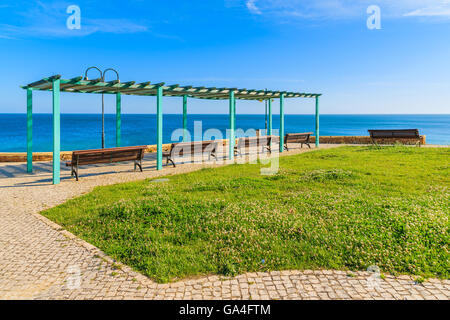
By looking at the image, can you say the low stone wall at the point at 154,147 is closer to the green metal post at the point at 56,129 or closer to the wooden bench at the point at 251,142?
the wooden bench at the point at 251,142

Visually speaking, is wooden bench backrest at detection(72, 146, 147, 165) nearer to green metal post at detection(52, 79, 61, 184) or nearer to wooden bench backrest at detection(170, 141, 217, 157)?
green metal post at detection(52, 79, 61, 184)

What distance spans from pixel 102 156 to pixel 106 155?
5.1 inches

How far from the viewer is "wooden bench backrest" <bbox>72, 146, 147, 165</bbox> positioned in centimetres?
1034

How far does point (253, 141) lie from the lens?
1622 centimetres

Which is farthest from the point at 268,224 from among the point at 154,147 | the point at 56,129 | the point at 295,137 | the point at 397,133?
the point at 397,133

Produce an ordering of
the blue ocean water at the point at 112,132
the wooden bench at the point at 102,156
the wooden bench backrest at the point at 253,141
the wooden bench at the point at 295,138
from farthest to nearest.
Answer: the blue ocean water at the point at 112,132 < the wooden bench at the point at 295,138 < the wooden bench backrest at the point at 253,141 < the wooden bench at the point at 102,156

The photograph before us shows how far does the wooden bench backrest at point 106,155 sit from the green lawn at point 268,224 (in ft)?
6.40

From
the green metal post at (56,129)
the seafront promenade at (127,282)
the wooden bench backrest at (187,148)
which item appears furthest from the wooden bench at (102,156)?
the seafront promenade at (127,282)

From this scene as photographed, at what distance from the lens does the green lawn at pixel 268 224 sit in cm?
428
